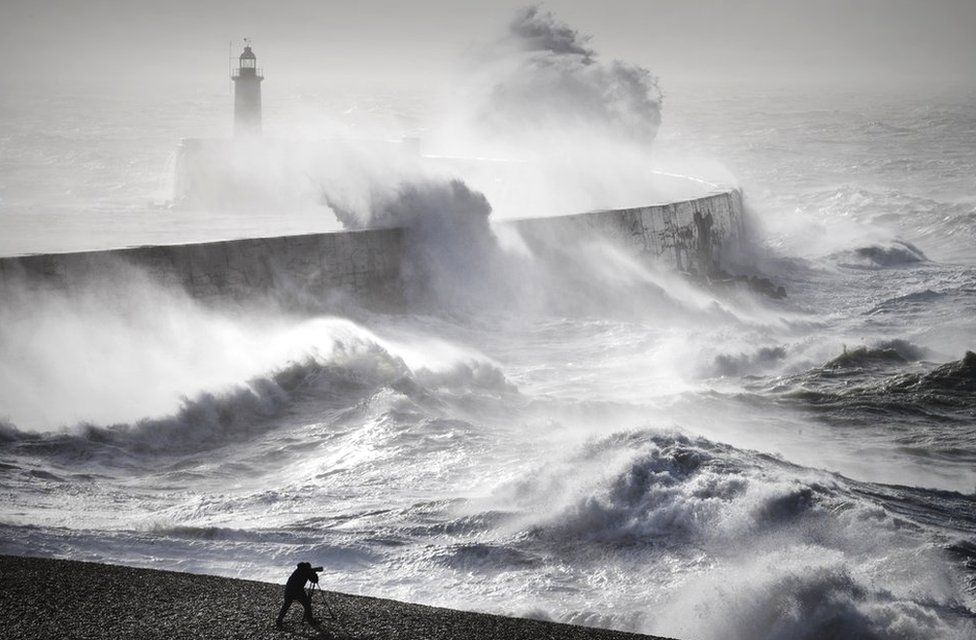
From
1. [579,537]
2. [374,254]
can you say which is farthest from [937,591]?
[374,254]

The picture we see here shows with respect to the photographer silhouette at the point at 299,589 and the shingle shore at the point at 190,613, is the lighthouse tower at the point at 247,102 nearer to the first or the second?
the shingle shore at the point at 190,613

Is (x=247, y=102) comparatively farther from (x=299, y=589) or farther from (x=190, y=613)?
(x=299, y=589)

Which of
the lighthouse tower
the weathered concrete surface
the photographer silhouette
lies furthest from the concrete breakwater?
the lighthouse tower

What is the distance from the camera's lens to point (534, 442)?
28.6 ft

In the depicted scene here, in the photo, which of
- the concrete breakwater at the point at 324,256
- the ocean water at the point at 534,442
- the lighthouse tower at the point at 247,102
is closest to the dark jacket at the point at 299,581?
the ocean water at the point at 534,442

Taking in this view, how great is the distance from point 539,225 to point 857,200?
50.6 feet

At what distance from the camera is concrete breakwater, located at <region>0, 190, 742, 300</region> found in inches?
411

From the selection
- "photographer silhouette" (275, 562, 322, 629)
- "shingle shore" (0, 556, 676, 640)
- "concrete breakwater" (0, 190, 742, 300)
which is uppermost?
"concrete breakwater" (0, 190, 742, 300)

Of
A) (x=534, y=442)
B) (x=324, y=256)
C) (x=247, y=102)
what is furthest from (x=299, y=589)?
(x=247, y=102)

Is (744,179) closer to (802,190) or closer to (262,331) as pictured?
(802,190)

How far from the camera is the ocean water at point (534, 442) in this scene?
235 inches

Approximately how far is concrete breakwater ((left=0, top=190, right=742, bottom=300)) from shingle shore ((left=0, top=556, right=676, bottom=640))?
5207 millimetres

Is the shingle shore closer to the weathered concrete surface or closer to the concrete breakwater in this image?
the concrete breakwater

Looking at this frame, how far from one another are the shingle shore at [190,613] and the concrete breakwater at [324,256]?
205 inches
